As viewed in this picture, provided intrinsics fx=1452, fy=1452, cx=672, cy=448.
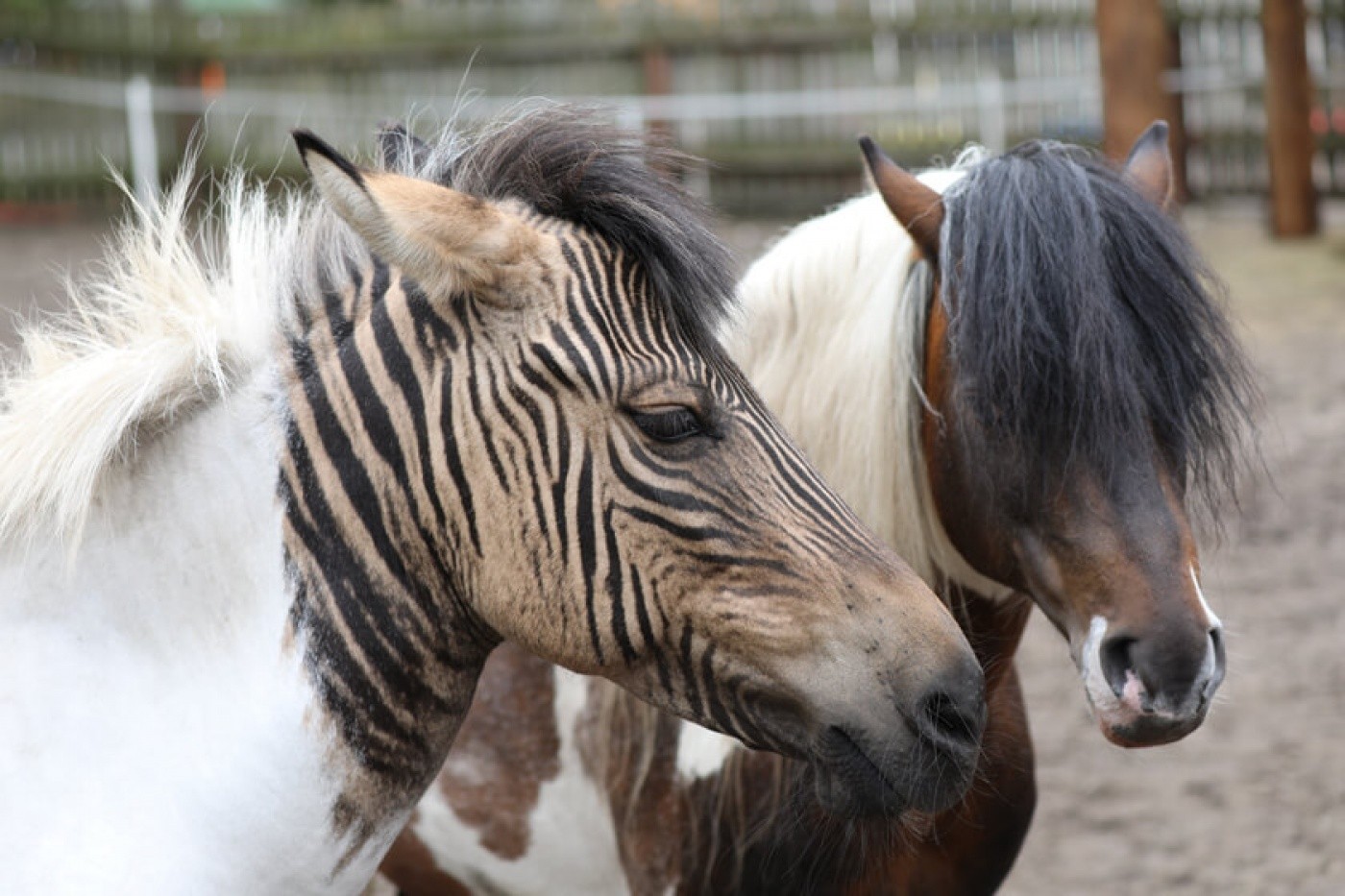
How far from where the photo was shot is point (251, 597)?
1854mm

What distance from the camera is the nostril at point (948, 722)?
1.71m

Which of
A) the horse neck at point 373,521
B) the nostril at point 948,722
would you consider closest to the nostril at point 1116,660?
the nostril at point 948,722

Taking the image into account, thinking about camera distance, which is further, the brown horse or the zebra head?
the brown horse

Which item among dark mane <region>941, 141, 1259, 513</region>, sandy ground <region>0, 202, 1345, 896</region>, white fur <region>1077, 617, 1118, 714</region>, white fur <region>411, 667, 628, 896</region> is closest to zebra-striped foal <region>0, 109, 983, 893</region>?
white fur <region>1077, 617, 1118, 714</region>

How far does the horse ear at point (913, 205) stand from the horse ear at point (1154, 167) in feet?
1.29

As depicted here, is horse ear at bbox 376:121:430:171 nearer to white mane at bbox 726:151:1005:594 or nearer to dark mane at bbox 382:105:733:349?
dark mane at bbox 382:105:733:349

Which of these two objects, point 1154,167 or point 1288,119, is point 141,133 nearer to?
point 1288,119

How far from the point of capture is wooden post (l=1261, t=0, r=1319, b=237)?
11.7 m

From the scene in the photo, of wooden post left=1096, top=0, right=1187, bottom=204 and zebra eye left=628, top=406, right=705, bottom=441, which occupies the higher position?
wooden post left=1096, top=0, right=1187, bottom=204

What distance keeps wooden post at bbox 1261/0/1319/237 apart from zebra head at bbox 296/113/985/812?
11.4 meters

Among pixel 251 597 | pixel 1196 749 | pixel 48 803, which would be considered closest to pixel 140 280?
pixel 251 597

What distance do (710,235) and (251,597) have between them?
2.55 ft

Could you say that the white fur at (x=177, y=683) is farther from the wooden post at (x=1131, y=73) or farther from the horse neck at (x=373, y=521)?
the wooden post at (x=1131, y=73)

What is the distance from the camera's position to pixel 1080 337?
7.92ft
